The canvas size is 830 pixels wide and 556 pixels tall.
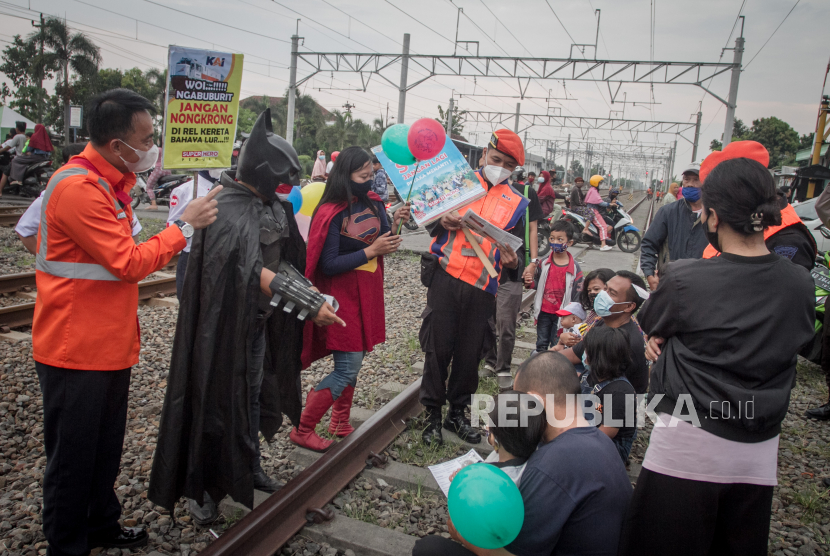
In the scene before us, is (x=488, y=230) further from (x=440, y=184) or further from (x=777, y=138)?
→ (x=777, y=138)

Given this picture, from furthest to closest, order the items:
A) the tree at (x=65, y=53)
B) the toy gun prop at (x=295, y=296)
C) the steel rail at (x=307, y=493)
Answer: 1. the tree at (x=65, y=53)
2. the toy gun prop at (x=295, y=296)
3. the steel rail at (x=307, y=493)

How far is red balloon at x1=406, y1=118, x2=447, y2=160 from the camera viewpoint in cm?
364

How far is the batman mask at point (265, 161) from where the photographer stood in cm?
295

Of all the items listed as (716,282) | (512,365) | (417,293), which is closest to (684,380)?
(716,282)

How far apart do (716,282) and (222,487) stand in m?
2.44

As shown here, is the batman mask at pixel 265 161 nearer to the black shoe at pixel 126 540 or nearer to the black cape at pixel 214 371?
the black cape at pixel 214 371

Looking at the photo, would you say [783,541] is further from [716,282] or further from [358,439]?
[358,439]

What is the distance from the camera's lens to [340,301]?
387 centimetres

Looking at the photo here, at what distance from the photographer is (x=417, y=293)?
9141 mm

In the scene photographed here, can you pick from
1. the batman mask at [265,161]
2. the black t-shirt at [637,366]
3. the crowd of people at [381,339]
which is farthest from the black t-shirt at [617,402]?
the batman mask at [265,161]

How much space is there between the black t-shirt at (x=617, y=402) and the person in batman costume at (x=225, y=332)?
162 centimetres

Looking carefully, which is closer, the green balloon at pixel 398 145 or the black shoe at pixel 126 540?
the black shoe at pixel 126 540

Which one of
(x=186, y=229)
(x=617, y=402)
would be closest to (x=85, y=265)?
(x=186, y=229)

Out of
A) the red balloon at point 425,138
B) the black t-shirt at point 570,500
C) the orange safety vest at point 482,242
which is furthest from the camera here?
the orange safety vest at point 482,242
